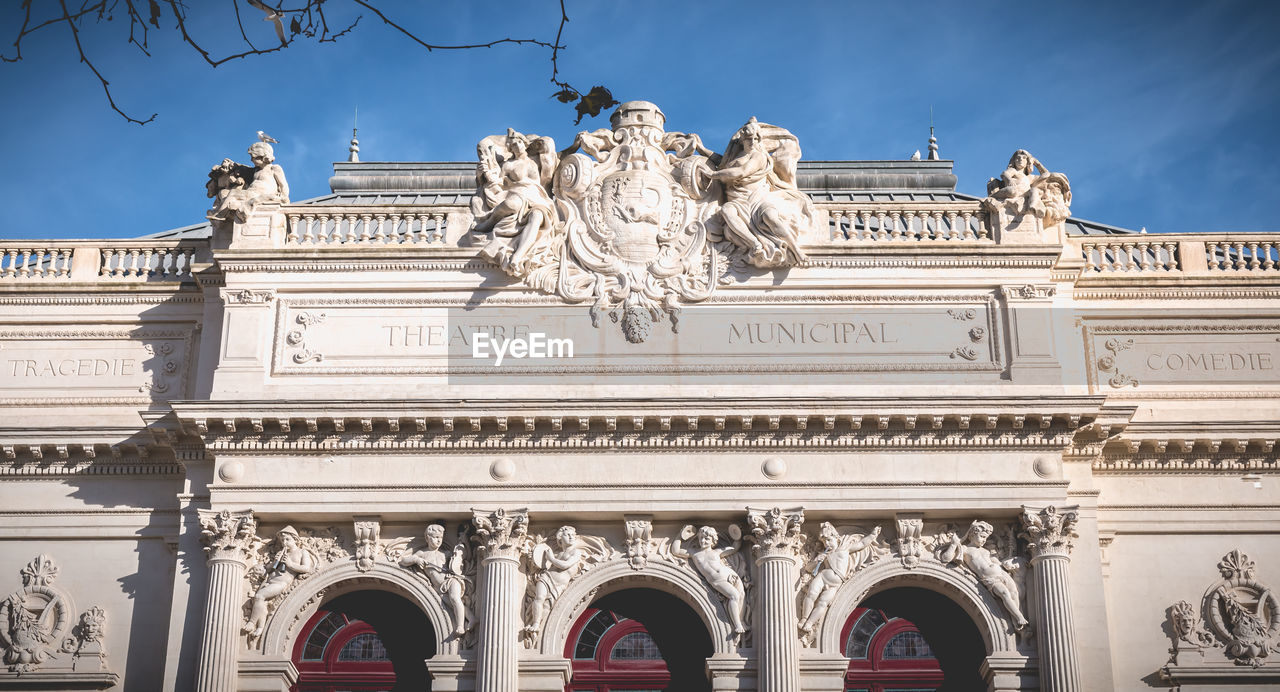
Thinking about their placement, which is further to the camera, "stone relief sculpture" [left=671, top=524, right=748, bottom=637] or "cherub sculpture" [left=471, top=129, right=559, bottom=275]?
"cherub sculpture" [left=471, top=129, right=559, bottom=275]

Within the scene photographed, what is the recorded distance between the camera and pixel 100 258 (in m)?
31.4

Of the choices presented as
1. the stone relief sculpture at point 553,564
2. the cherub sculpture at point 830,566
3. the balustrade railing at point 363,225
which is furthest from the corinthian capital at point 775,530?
the balustrade railing at point 363,225

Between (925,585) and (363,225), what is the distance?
35.7ft

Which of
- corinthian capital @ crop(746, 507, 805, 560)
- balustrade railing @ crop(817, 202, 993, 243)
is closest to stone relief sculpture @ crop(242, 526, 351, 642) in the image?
corinthian capital @ crop(746, 507, 805, 560)

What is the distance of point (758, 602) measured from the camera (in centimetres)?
2759

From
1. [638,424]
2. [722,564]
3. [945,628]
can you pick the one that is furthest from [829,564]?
[638,424]

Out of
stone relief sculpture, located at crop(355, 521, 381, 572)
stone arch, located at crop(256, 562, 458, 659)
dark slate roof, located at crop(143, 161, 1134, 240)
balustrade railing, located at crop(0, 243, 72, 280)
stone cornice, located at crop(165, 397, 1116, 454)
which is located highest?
dark slate roof, located at crop(143, 161, 1134, 240)

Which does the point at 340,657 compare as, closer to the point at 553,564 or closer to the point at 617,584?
the point at 553,564

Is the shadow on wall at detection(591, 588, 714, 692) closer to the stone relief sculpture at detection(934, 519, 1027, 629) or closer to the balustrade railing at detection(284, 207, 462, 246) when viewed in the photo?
the stone relief sculpture at detection(934, 519, 1027, 629)

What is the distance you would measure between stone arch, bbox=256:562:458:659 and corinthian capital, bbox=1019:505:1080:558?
8.82 m

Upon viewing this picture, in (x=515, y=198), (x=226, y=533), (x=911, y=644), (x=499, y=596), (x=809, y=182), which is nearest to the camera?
(x=499, y=596)

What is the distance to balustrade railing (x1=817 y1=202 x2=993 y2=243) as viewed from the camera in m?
30.4

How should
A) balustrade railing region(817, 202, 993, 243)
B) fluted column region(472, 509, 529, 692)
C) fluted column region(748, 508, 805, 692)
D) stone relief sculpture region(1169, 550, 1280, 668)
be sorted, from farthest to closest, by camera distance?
balustrade railing region(817, 202, 993, 243) < stone relief sculpture region(1169, 550, 1280, 668) < fluted column region(472, 509, 529, 692) < fluted column region(748, 508, 805, 692)

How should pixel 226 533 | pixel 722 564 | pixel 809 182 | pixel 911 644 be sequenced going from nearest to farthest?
pixel 226 533 < pixel 722 564 < pixel 911 644 < pixel 809 182
